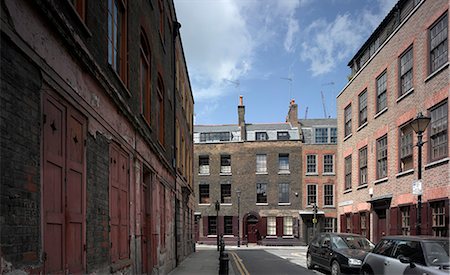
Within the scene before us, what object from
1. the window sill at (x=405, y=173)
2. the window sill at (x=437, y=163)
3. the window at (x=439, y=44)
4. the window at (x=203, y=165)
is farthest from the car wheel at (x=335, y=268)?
the window at (x=203, y=165)

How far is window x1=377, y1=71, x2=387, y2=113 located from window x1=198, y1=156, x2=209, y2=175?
25.8 metres

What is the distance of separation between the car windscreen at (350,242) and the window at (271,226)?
27327mm

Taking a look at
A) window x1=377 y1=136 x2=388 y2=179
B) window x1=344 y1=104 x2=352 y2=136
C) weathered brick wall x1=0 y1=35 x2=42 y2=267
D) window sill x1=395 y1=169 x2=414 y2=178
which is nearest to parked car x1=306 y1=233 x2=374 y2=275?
window sill x1=395 y1=169 x2=414 y2=178

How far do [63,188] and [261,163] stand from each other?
130ft

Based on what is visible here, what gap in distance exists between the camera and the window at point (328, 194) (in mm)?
41750

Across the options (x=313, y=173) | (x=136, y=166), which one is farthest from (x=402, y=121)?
(x=313, y=173)

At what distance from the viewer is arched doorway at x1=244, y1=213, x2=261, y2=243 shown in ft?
140

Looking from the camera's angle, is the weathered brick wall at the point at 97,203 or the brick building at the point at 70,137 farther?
the weathered brick wall at the point at 97,203

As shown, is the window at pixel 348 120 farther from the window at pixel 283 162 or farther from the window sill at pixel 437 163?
the window at pixel 283 162

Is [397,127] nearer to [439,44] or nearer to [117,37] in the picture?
[439,44]

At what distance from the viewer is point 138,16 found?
1023 centimetres

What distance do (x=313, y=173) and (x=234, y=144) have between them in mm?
8746

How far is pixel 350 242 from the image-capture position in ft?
49.4

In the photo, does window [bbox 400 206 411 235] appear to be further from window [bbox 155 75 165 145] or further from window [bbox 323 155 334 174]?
window [bbox 323 155 334 174]
